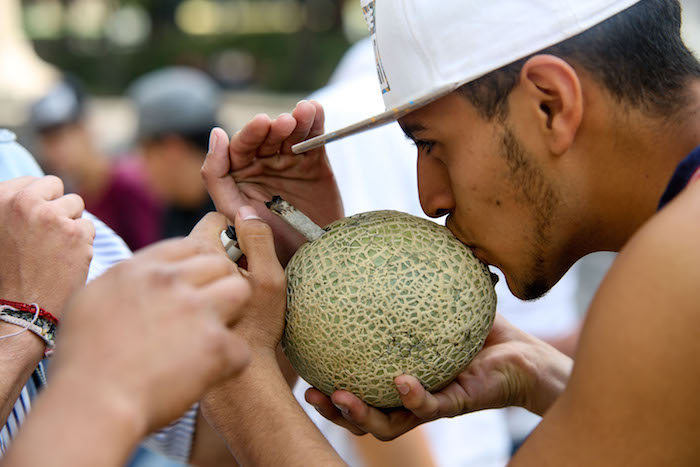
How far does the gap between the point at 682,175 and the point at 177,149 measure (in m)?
3.84

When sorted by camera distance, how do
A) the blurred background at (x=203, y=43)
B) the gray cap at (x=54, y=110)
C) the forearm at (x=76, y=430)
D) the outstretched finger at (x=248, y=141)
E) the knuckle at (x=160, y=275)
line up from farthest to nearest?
the blurred background at (x=203, y=43)
the gray cap at (x=54, y=110)
the outstretched finger at (x=248, y=141)
the knuckle at (x=160, y=275)
the forearm at (x=76, y=430)

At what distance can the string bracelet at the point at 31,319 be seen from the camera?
1689 millimetres

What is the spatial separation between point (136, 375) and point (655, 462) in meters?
0.99

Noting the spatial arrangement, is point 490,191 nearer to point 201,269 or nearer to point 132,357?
point 201,269

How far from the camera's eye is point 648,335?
1.33 m

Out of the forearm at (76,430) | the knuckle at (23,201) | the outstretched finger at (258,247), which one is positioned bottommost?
the forearm at (76,430)

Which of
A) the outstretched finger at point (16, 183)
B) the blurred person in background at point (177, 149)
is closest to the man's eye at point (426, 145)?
the outstretched finger at point (16, 183)

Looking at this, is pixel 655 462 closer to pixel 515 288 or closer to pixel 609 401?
pixel 609 401

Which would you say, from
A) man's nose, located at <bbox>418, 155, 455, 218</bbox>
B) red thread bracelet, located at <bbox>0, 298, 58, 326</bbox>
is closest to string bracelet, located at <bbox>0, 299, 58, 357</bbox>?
red thread bracelet, located at <bbox>0, 298, 58, 326</bbox>

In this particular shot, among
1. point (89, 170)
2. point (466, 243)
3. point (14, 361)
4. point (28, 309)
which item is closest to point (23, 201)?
point (28, 309)

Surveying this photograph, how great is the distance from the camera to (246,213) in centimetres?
188

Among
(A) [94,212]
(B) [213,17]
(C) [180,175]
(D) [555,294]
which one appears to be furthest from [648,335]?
(B) [213,17]

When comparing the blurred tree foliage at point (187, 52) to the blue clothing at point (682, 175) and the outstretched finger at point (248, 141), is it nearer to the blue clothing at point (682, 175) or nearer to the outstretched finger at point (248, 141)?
the outstretched finger at point (248, 141)

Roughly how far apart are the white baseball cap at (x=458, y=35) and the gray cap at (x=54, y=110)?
439cm
